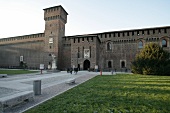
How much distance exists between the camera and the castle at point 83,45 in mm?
30516

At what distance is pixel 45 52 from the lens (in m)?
37.1

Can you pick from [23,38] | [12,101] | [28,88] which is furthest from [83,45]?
[12,101]

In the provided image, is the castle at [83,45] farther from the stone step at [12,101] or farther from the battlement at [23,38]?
the stone step at [12,101]

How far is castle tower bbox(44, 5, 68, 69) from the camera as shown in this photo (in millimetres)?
35406

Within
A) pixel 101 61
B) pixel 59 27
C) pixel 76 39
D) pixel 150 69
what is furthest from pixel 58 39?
pixel 150 69

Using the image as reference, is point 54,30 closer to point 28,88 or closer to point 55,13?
point 55,13

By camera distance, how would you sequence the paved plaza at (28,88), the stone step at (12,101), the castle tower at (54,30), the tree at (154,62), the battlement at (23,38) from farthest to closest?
the battlement at (23,38) → the castle tower at (54,30) → the tree at (154,62) → the paved plaza at (28,88) → the stone step at (12,101)

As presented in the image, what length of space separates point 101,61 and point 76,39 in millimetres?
8207

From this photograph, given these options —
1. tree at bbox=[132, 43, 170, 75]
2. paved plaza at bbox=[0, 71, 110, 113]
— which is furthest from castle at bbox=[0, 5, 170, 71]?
paved plaza at bbox=[0, 71, 110, 113]

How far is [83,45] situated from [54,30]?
9.78 metres

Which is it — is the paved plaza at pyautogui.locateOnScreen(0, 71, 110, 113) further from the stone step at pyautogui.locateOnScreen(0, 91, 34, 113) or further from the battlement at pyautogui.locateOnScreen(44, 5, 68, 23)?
the battlement at pyautogui.locateOnScreen(44, 5, 68, 23)

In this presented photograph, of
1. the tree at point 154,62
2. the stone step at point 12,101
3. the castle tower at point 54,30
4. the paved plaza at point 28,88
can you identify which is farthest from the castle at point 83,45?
the stone step at point 12,101

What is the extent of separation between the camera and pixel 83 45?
32031 mm

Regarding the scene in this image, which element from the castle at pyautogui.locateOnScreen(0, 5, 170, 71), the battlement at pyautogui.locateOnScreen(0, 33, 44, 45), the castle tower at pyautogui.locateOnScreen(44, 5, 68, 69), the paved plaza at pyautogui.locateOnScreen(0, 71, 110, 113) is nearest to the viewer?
the paved plaza at pyautogui.locateOnScreen(0, 71, 110, 113)
